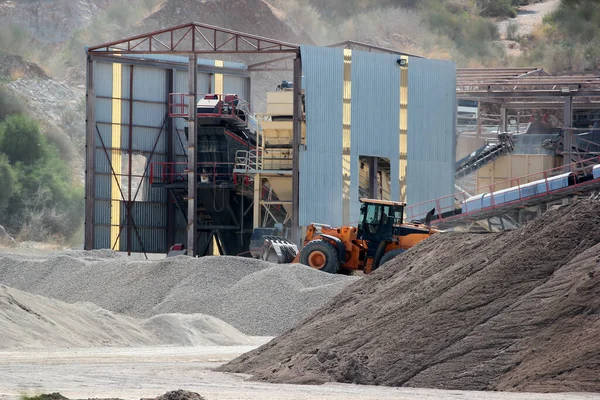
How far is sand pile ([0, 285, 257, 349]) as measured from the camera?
25.8m

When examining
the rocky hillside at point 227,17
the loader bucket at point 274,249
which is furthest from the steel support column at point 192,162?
the rocky hillside at point 227,17

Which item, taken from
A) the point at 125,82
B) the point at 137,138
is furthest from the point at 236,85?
the point at 125,82

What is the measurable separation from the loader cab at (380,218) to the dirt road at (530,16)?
220ft

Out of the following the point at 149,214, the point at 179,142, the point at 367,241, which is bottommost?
the point at 367,241

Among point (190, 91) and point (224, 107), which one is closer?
point (190, 91)

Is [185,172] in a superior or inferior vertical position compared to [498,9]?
inferior

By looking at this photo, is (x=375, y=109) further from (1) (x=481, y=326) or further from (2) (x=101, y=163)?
(1) (x=481, y=326)

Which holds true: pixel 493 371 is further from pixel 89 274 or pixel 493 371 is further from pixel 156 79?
pixel 156 79

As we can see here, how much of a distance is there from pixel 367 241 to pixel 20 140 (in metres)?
43.3

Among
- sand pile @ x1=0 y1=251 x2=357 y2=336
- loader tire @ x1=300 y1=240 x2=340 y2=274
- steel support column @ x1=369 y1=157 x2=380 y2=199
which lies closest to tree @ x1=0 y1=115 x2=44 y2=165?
steel support column @ x1=369 y1=157 x2=380 y2=199

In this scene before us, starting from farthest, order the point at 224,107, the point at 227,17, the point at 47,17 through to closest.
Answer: the point at 47,17 < the point at 227,17 < the point at 224,107

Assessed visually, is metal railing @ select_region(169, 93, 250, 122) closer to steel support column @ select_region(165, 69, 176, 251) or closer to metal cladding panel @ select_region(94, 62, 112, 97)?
steel support column @ select_region(165, 69, 176, 251)

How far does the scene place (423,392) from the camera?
15.9 metres

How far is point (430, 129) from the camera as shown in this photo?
152 feet
